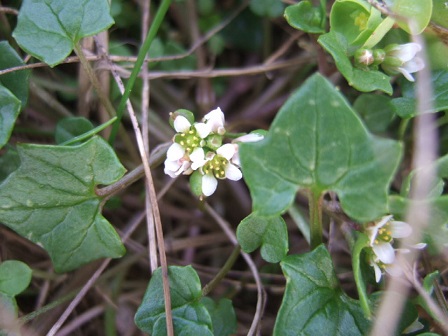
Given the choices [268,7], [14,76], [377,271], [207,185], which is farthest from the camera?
[268,7]

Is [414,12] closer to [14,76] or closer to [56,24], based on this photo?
[56,24]

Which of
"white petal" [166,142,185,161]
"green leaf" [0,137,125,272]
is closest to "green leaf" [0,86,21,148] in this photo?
"green leaf" [0,137,125,272]

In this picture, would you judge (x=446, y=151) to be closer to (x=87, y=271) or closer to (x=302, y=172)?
(x=302, y=172)

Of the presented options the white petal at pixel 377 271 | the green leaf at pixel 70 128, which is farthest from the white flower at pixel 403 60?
the green leaf at pixel 70 128

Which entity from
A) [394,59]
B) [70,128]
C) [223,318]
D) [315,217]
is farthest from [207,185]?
[394,59]

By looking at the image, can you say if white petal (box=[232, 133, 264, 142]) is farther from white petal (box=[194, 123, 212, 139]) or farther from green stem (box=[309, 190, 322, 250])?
green stem (box=[309, 190, 322, 250])

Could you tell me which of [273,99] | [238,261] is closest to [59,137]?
[238,261]
